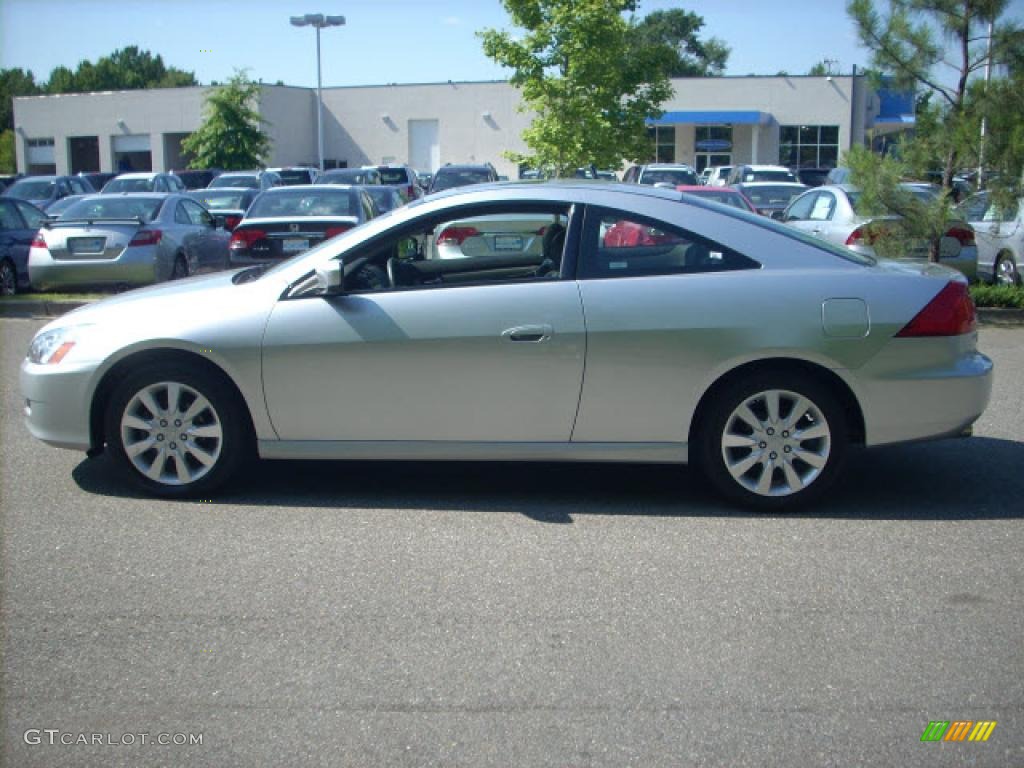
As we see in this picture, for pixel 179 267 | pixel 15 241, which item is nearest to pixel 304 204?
pixel 179 267

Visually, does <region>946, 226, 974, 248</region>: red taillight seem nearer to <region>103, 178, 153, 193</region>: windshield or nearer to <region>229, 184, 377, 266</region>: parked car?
<region>229, 184, 377, 266</region>: parked car

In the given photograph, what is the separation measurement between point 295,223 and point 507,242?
7.81 meters

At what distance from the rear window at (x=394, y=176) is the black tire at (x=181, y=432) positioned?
2694 centimetres

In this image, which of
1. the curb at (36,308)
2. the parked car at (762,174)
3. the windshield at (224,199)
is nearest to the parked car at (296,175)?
the windshield at (224,199)

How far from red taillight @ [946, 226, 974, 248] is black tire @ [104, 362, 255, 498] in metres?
9.67

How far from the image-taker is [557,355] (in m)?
5.69

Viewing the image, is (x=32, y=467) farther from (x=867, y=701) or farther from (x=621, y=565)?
→ (x=867, y=701)

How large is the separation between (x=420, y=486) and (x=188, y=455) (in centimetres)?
127

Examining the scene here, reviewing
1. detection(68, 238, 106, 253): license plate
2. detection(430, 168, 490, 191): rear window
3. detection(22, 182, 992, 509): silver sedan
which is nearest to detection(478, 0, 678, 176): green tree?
detection(430, 168, 490, 191): rear window

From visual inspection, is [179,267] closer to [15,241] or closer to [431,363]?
[15,241]

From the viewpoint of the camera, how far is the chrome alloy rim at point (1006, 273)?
14539mm

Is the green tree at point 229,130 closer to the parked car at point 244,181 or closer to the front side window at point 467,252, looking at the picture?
the parked car at point 244,181

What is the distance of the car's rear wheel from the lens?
14.5 m

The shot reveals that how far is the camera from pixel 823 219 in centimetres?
1405
